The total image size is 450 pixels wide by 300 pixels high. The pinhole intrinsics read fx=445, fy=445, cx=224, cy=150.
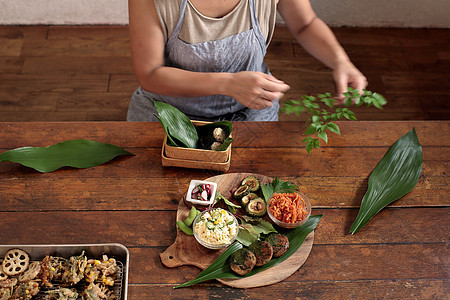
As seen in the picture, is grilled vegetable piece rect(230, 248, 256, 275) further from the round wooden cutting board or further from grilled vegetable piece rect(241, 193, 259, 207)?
grilled vegetable piece rect(241, 193, 259, 207)

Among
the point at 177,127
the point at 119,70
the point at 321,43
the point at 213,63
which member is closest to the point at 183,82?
the point at 213,63

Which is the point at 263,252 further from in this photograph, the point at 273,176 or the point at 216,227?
the point at 273,176

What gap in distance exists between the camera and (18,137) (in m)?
1.67

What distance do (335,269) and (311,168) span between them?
0.39 meters

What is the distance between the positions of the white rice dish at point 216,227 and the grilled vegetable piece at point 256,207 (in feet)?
0.27

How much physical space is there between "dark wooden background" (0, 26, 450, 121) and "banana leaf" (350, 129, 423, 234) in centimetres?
124

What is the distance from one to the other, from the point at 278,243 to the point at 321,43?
992mm

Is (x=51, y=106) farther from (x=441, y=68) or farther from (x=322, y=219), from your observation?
(x=441, y=68)

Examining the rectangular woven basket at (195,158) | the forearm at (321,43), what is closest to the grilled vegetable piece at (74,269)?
the rectangular woven basket at (195,158)

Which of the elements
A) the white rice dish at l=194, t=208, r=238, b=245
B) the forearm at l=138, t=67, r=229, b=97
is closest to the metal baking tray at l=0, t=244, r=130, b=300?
the white rice dish at l=194, t=208, r=238, b=245

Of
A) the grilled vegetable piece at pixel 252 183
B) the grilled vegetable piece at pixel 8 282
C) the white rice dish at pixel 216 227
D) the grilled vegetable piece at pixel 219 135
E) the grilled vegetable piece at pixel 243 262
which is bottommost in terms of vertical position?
the grilled vegetable piece at pixel 8 282

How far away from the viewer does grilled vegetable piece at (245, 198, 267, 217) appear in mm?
Answer: 1487

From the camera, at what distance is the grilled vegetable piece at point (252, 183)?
1.55 meters

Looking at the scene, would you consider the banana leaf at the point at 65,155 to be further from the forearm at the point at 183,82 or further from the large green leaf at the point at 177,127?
the forearm at the point at 183,82
